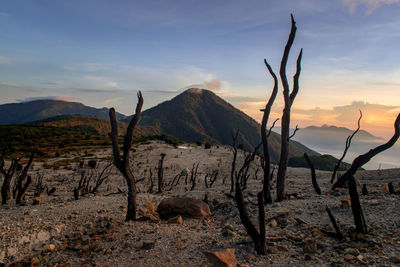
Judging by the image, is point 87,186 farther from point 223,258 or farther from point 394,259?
point 394,259

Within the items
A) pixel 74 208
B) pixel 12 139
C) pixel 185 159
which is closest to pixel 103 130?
pixel 12 139

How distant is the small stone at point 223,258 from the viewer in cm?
511

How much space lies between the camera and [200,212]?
9047 millimetres

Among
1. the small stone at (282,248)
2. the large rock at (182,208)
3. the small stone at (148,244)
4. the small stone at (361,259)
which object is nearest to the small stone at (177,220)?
the large rock at (182,208)

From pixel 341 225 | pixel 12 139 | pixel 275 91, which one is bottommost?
pixel 12 139

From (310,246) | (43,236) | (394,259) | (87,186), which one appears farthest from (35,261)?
(87,186)

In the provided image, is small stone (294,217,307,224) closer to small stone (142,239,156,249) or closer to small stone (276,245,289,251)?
small stone (276,245,289,251)

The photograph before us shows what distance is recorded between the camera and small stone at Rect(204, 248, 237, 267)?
16.8 feet

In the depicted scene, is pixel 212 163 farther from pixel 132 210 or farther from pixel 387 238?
pixel 387 238

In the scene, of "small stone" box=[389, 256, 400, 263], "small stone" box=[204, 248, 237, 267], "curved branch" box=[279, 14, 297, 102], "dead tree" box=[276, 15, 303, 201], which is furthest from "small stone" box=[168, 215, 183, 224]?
"curved branch" box=[279, 14, 297, 102]

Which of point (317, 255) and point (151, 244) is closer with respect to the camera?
point (317, 255)

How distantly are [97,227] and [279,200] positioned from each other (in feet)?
23.9

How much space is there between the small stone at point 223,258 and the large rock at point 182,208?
3.58 metres

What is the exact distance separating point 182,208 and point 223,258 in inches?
159
